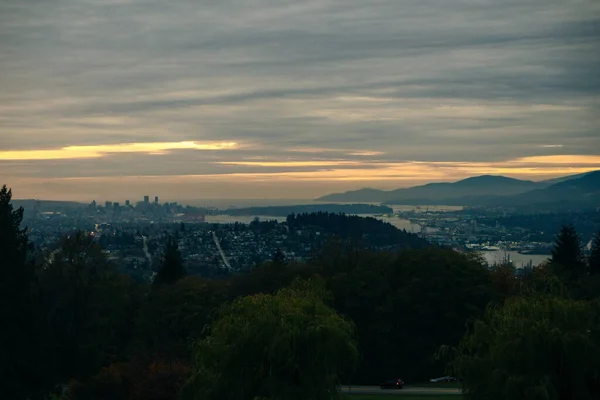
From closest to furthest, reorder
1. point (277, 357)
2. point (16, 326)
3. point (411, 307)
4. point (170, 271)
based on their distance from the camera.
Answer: point (277, 357), point (16, 326), point (411, 307), point (170, 271)

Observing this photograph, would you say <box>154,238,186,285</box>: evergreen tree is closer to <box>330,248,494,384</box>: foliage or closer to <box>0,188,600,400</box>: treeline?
<box>0,188,600,400</box>: treeline

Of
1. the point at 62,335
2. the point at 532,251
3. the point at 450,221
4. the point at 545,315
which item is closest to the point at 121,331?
the point at 62,335

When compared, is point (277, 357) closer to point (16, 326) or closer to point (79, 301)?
point (16, 326)

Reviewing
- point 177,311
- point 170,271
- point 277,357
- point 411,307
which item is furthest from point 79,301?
point 277,357

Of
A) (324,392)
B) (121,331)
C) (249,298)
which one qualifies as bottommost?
(121,331)

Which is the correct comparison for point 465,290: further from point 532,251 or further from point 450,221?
point 450,221

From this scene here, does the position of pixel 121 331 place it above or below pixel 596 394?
below

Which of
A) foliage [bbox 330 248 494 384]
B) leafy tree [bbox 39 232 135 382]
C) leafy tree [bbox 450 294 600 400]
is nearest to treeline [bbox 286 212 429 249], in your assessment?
foliage [bbox 330 248 494 384]
